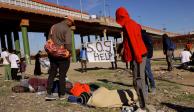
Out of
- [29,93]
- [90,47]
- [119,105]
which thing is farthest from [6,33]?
[119,105]

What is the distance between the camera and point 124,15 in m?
7.29

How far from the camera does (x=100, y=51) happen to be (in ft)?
76.2

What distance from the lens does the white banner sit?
75.1ft

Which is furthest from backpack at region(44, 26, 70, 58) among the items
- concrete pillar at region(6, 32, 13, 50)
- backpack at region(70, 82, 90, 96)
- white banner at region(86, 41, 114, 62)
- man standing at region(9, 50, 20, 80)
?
concrete pillar at region(6, 32, 13, 50)

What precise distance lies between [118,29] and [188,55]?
174 ft

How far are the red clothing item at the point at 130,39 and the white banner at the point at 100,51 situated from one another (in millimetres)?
15497

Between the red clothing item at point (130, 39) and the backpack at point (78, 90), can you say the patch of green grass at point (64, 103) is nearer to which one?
the backpack at point (78, 90)

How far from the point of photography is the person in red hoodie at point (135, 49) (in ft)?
23.4

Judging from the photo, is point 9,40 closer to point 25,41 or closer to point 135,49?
point 25,41

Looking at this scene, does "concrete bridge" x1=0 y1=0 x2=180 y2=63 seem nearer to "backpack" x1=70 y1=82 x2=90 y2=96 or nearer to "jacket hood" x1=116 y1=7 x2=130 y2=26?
"backpack" x1=70 y1=82 x2=90 y2=96

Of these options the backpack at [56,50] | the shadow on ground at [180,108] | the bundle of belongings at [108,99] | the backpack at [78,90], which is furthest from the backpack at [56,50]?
the shadow on ground at [180,108]

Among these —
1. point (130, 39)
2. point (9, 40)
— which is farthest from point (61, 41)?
point (9, 40)

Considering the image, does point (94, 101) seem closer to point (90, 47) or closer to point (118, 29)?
point (90, 47)

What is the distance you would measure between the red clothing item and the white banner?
15.5m
